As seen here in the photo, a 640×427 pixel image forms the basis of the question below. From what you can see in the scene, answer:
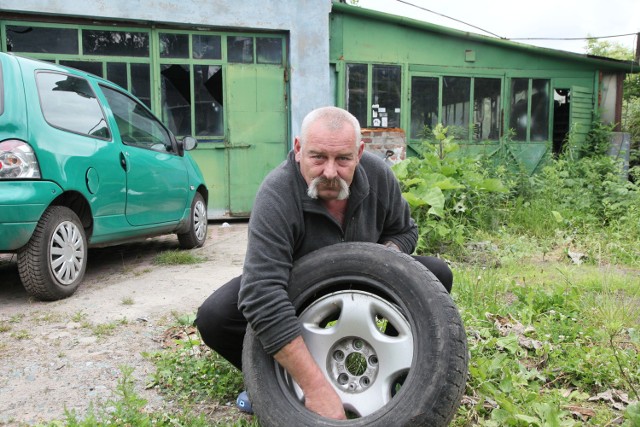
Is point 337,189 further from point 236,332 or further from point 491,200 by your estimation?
point 491,200

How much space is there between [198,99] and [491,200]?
192 inches

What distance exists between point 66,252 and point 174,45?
18.1 feet

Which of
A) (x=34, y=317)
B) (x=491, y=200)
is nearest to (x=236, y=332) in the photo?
(x=34, y=317)

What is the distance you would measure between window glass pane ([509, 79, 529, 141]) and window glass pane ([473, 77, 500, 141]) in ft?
1.11

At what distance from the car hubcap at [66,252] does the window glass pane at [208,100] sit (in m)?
4.98

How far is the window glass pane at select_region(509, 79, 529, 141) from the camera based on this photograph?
10.9 metres

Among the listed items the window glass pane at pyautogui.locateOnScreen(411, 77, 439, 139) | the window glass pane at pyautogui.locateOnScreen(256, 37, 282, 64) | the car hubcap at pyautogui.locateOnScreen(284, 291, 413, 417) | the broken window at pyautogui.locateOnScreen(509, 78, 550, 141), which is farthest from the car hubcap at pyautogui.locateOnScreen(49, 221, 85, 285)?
the broken window at pyautogui.locateOnScreen(509, 78, 550, 141)

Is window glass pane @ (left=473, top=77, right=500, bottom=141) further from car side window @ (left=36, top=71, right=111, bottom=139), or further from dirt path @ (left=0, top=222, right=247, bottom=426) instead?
car side window @ (left=36, top=71, right=111, bottom=139)

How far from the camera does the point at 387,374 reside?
202cm

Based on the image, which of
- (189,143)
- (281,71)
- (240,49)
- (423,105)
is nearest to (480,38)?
(423,105)

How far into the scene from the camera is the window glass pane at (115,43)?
841 cm

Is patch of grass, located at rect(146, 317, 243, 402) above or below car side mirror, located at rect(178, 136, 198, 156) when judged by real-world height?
below

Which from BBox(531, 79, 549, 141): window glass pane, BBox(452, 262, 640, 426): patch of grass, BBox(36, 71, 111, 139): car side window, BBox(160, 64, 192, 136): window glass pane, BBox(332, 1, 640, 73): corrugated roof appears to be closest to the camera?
BBox(452, 262, 640, 426): patch of grass

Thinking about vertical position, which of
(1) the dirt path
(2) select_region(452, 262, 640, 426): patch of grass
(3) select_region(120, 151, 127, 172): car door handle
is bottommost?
(1) the dirt path
